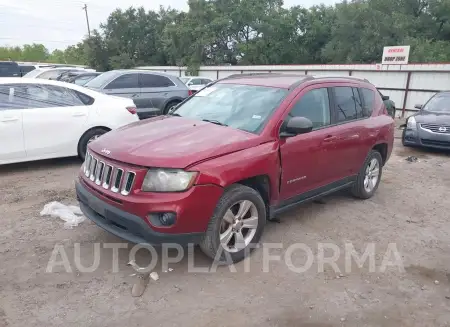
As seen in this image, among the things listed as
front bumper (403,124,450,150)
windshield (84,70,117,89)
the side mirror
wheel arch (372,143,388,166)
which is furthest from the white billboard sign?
the side mirror

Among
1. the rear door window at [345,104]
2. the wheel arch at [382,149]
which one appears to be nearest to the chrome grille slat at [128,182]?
the rear door window at [345,104]

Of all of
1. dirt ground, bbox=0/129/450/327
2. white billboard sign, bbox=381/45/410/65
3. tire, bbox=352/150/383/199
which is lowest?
dirt ground, bbox=0/129/450/327

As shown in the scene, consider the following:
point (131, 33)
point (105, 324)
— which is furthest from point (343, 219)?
point (131, 33)

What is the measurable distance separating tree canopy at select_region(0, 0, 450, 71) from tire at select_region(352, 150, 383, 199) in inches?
971

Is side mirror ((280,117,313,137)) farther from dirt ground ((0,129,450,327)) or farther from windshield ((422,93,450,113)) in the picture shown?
windshield ((422,93,450,113))

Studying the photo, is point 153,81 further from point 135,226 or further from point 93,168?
point 135,226

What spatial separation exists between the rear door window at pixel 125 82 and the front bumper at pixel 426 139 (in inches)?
269

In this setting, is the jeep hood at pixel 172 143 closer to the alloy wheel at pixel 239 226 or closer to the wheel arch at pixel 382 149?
the alloy wheel at pixel 239 226

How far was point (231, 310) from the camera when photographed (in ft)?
9.86

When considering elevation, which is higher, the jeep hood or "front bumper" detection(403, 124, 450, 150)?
the jeep hood

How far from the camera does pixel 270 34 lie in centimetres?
3750

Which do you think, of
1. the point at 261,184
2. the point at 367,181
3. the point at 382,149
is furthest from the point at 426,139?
the point at 261,184

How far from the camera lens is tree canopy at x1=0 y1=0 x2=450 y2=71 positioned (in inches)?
1214

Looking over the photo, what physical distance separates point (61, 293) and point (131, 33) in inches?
1927
